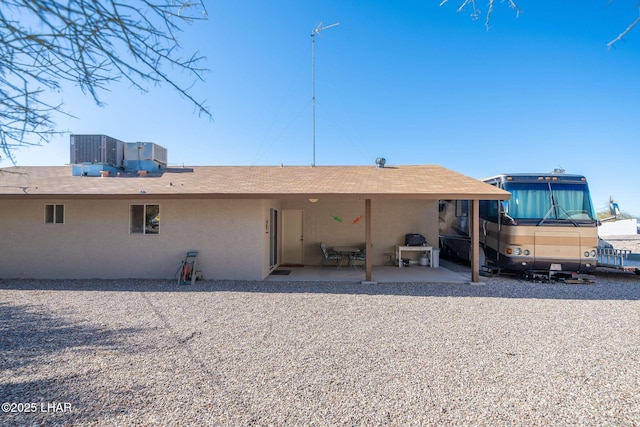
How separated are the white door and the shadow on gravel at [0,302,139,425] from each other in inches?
284

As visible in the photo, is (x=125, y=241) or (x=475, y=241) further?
(x=125, y=241)

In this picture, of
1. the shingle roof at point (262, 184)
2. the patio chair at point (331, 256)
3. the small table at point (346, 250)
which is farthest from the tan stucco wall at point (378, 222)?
the shingle roof at point (262, 184)

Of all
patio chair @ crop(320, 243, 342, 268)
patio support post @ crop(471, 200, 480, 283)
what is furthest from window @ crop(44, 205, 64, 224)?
patio support post @ crop(471, 200, 480, 283)

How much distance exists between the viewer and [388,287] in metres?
8.19

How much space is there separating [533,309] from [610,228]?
24.1m

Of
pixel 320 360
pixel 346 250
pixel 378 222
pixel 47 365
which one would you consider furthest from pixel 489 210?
pixel 47 365

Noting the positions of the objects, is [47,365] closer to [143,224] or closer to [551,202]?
[143,224]

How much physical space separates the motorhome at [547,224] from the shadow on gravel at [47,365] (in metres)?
8.95

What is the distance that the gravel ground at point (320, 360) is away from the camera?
2.80 metres

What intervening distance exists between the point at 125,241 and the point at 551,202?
471 inches

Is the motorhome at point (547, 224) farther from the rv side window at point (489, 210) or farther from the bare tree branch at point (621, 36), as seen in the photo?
the bare tree branch at point (621, 36)

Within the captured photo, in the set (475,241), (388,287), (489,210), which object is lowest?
(388,287)

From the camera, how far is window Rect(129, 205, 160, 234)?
30.5ft

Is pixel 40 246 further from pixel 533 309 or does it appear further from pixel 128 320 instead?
pixel 533 309
